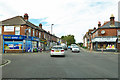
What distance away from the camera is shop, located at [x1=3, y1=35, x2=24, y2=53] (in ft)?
80.2

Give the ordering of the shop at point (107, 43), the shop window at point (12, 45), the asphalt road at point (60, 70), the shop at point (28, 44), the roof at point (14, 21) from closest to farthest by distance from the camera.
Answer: the asphalt road at point (60, 70) → the shop window at point (12, 45) → the shop at point (28, 44) → the roof at point (14, 21) → the shop at point (107, 43)

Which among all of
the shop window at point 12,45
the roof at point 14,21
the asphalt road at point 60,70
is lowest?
the asphalt road at point 60,70

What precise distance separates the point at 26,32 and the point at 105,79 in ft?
76.5

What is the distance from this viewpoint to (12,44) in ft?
81.1

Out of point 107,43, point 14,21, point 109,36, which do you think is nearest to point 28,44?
point 14,21

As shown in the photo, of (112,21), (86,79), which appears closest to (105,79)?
(86,79)

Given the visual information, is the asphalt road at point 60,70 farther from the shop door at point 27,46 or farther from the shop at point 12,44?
the shop door at point 27,46

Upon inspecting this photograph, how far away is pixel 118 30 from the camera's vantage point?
97.6 ft

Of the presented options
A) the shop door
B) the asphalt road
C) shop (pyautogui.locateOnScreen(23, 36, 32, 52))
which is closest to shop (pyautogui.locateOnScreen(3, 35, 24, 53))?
shop (pyautogui.locateOnScreen(23, 36, 32, 52))

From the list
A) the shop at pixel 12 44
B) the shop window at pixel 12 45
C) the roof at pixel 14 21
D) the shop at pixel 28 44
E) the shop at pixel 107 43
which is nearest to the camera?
the shop at pixel 12 44

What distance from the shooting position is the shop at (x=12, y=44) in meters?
24.4

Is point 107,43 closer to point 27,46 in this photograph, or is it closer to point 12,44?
point 27,46

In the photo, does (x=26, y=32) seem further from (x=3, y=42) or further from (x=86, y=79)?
(x=86, y=79)

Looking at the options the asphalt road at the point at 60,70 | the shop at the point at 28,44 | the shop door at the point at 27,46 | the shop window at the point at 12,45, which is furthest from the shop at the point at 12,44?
the asphalt road at the point at 60,70
